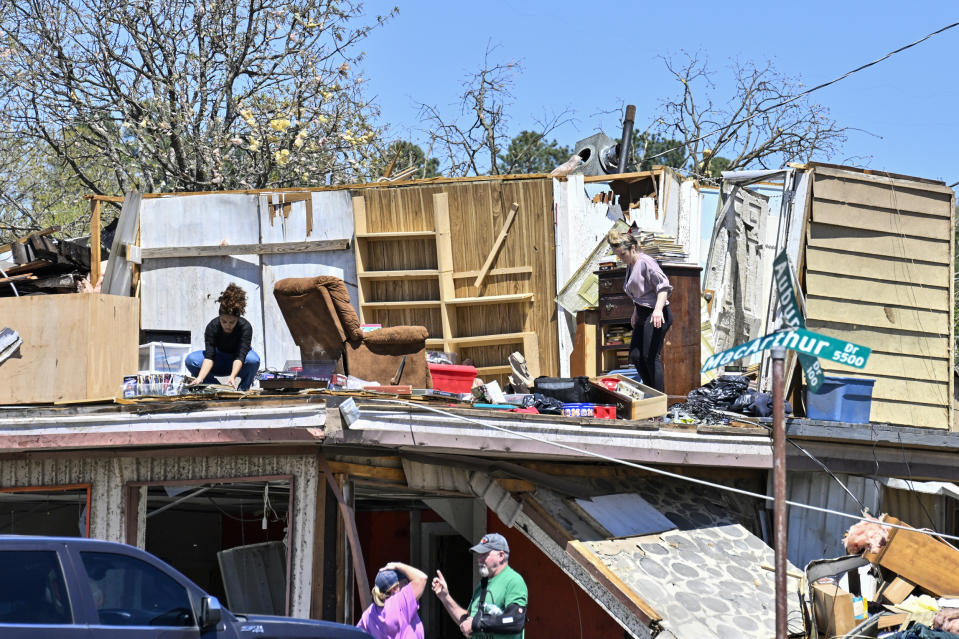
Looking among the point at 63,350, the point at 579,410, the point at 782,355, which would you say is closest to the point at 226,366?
the point at 63,350

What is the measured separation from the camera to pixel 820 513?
1034cm

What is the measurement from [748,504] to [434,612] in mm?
5280

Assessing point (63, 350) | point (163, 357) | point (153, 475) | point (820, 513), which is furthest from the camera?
point (163, 357)

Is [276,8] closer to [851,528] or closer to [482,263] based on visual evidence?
[482,263]

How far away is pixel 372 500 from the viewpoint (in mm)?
13359

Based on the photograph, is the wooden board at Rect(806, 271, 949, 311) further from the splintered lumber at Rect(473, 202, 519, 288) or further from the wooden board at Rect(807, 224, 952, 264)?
the splintered lumber at Rect(473, 202, 519, 288)

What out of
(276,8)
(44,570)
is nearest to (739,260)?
(44,570)

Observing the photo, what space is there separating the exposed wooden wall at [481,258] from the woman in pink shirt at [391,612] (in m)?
5.46

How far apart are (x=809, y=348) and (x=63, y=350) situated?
21.9ft

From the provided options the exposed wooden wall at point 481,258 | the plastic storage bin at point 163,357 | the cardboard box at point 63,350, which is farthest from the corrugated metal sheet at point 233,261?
the cardboard box at point 63,350

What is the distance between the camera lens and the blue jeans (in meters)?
10.6

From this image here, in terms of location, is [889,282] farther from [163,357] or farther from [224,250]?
[163,357]

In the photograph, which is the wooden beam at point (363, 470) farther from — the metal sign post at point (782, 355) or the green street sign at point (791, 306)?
the green street sign at point (791, 306)

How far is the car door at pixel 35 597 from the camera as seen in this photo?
5.48 metres
